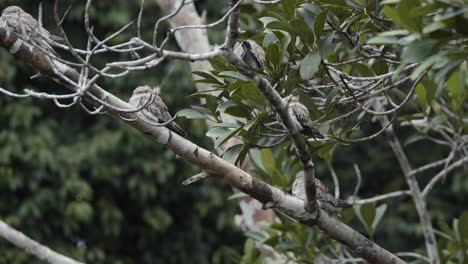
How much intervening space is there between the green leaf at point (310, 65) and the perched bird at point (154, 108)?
1.39ft

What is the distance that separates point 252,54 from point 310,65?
19 cm

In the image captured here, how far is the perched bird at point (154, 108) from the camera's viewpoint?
2668 mm

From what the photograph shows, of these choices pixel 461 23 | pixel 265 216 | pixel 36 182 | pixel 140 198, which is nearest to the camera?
pixel 461 23

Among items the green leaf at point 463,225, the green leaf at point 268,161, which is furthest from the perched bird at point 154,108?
the green leaf at point 463,225

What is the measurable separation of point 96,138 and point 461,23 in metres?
5.79

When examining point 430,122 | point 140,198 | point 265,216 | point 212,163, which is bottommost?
point 140,198

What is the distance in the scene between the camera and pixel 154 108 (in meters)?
2.83

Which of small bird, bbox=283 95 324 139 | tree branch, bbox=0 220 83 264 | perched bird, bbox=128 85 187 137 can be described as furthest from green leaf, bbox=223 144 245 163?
tree branch, bbox=0 220 83 264

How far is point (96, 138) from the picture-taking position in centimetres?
755

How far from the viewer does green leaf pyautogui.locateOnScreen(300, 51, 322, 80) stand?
8.35 ft

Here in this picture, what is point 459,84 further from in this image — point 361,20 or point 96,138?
point 96,138

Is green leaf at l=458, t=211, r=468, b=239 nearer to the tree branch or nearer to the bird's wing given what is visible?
the bird's wing

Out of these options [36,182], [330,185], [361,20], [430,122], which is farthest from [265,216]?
[330,185]

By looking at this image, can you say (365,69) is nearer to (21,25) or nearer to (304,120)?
(304,120)
